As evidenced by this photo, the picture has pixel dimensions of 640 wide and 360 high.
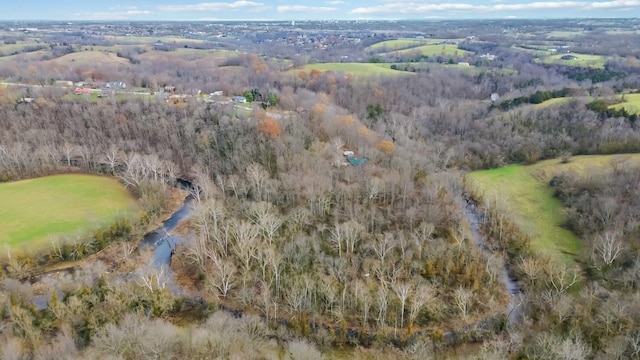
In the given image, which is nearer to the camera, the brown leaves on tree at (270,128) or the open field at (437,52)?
the brown leaves on tree at (270,128)

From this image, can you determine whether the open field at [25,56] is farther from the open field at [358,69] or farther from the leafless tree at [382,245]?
the leafless tree at [382,245]

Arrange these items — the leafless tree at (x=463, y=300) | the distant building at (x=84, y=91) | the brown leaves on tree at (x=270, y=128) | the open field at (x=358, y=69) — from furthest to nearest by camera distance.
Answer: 1. the open field at (x=358, y=69)
2. the distant building at (x=84, y=91)
3. the brown leaves on tree at (x=270, y=128)
4. the leafless tree at (x=463, y=300)

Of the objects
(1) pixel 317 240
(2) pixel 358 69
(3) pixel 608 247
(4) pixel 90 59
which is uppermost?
(4) pixel 90 59

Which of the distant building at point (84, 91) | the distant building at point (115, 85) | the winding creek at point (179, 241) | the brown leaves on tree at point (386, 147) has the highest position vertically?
the distant building at point (115, 85)

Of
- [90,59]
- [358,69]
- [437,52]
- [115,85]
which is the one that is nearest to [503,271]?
[115,85]

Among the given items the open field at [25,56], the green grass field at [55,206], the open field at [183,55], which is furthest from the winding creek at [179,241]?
the open field at [25,56]

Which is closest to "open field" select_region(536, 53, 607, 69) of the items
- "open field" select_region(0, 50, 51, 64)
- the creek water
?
the creek water

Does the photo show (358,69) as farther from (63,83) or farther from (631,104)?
(63,83)
